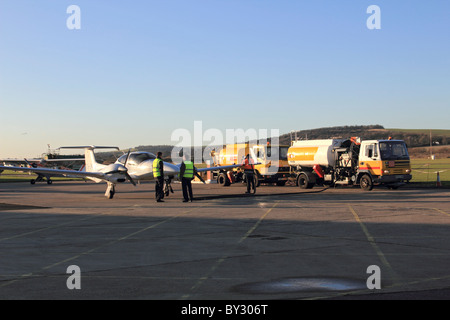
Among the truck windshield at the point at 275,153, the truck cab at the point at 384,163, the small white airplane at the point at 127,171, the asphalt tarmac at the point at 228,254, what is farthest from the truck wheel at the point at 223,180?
the asphalt tarmac at the point at 228,254

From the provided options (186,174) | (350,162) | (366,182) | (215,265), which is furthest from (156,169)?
(215,265)

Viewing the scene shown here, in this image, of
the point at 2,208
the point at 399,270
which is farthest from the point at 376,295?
the point at 2,208

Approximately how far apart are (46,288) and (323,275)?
4.08 metres

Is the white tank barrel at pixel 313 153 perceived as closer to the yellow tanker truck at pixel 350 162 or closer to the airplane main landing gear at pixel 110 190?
the yellow tanker truck at pixel 350 162

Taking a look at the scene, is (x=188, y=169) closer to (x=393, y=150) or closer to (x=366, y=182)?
(x=366, y=182)

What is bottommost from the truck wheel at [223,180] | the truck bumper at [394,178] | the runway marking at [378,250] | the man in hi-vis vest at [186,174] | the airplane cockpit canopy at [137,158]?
the truck wheel at [223,180]

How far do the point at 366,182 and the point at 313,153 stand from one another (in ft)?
13.9

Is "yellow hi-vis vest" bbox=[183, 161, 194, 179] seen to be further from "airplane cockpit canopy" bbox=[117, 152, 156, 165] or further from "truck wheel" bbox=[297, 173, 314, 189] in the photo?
"truck wheel" bbox=[297, 173, 314, 189]

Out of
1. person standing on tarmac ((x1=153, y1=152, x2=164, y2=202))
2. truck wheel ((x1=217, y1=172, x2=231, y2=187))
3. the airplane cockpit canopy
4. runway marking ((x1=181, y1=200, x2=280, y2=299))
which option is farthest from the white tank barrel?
runway marking ((x1=181, y1=200, x2=280, y2=299))

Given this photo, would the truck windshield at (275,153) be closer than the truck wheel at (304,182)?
No

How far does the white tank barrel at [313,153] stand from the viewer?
33.1 m

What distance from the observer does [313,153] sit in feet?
111
